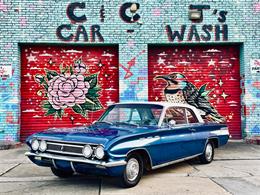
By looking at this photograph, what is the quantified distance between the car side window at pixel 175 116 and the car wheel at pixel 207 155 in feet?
3.54

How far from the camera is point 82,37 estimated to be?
10.9 metres

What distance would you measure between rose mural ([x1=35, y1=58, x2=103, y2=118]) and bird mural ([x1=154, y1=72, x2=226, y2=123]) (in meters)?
2.42

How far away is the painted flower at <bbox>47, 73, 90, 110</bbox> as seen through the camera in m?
11.1

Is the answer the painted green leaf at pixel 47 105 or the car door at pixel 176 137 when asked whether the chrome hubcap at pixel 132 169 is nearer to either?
the car door at pixel 176 137

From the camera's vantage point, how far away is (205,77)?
11.6 meters

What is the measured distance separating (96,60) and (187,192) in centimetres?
717

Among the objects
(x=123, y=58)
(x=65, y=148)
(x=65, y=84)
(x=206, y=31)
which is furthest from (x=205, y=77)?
(x=65, y=148)

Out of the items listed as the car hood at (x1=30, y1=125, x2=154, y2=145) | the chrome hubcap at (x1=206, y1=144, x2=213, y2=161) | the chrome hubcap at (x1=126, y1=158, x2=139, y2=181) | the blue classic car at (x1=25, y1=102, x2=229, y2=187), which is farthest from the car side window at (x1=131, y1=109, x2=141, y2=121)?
the chrome hubcap at (x1=206, y1=144, x2=213, y2=161)

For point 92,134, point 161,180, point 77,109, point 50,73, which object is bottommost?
point 161,180

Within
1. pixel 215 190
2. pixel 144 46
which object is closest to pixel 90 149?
pixel 215 190

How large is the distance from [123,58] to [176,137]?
5.21 metres

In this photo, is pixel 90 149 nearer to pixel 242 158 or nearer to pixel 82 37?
pixel 242 158

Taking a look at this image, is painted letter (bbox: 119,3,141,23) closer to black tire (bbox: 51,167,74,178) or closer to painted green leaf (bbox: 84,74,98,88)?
painted green leaf (bbox: 84,74,98,88)

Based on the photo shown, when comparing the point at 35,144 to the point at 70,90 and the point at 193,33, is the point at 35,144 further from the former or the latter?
the point at 193,33
